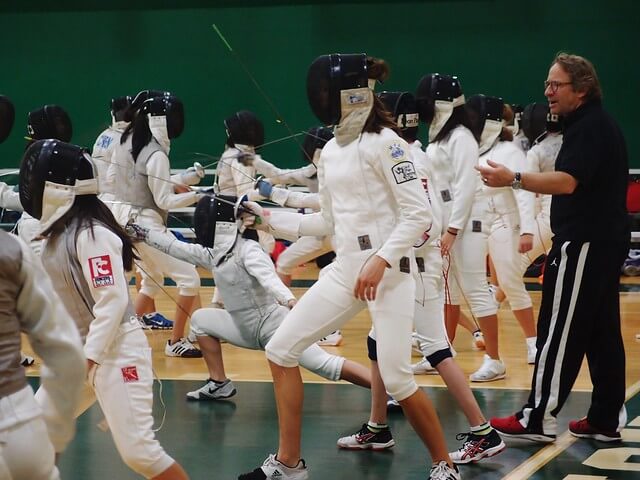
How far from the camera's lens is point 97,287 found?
324 centimetres

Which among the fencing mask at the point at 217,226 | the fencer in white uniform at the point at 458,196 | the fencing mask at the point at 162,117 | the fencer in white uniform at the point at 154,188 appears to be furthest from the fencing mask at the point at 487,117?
the fencing mask at the point at 162,117

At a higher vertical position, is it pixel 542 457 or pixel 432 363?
pixel 432 363

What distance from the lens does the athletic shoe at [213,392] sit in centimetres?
546

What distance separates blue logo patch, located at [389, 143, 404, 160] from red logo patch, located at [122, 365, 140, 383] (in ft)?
3.79

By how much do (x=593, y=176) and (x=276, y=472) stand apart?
1.70 metres

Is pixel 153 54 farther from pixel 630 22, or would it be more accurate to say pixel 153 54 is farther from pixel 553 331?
pixel 553 331

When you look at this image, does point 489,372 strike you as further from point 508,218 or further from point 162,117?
point 162,117

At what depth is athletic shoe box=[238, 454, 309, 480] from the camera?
3984 mm

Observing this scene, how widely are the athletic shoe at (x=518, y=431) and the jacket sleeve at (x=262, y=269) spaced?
118 cm

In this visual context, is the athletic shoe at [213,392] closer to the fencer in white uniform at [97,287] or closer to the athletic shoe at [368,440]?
the athletic shoe at [368,440]

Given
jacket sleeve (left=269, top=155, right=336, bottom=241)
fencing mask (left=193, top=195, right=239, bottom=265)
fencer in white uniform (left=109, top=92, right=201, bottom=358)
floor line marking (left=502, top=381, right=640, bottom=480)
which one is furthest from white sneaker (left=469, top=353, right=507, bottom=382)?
jacket sleeve (left=269, top=155, right=336, bottom=241)

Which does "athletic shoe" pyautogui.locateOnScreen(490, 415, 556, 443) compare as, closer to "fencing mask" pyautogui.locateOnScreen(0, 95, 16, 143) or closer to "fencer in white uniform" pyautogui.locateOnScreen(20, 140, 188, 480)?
"fencer in white uniform" pyautogui.locateOnScreen(20, 140, 188, 480)

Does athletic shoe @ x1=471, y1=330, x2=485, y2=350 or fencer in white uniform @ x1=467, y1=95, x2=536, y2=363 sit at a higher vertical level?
fencer in white uniform @ x1=467, y1=95, x2=536, y2=363

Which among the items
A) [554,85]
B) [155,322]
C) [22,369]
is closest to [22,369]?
[22,369]
